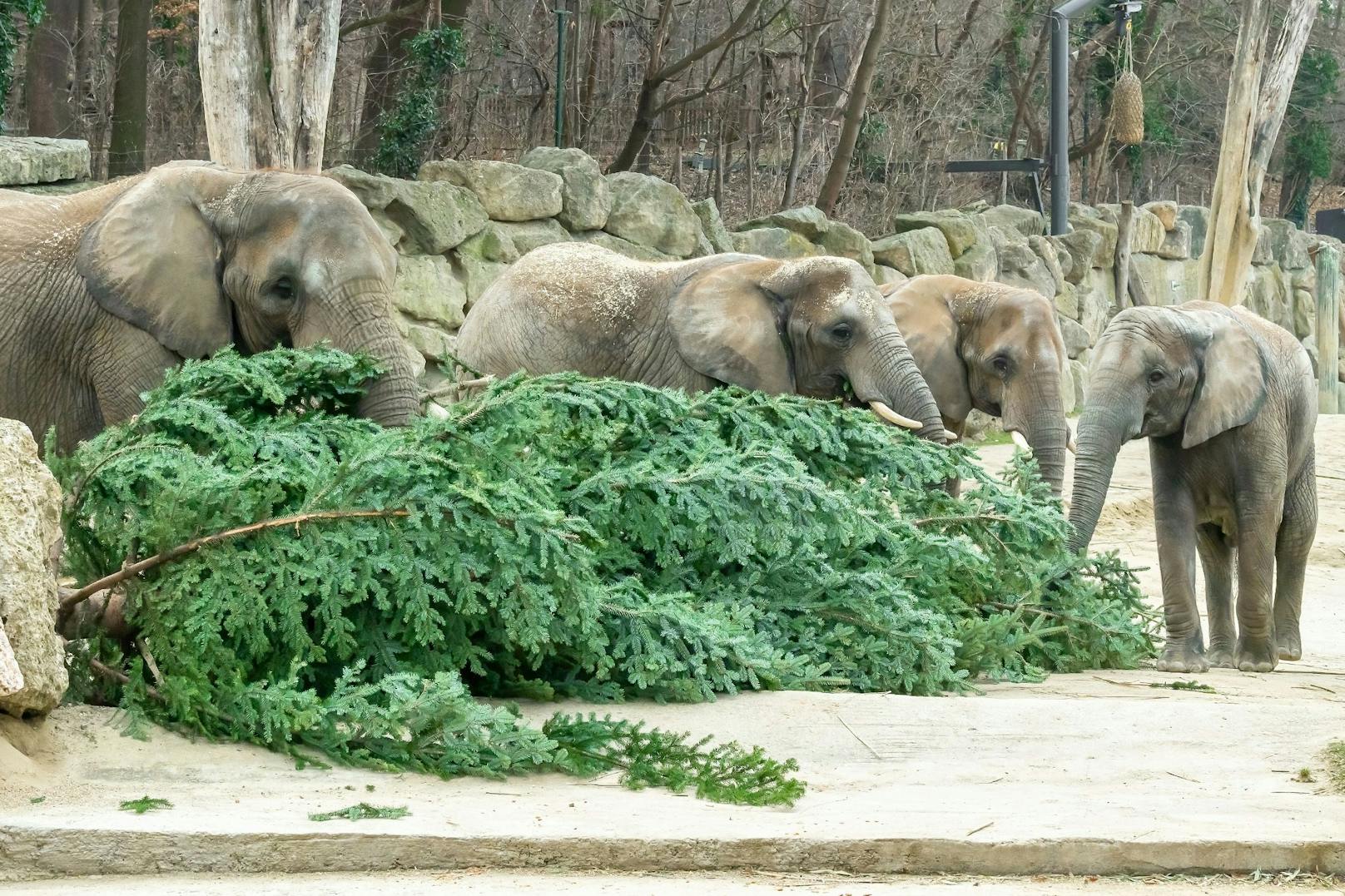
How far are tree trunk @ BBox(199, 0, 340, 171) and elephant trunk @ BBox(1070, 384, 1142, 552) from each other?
5.15 meters

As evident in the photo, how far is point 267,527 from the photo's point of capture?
5.24 metres

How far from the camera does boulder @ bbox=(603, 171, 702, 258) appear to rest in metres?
15.8

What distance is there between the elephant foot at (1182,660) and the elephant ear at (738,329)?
87.1 inches

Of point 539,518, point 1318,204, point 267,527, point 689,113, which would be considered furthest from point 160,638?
point 1318,204

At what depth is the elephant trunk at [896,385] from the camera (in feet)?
28.6

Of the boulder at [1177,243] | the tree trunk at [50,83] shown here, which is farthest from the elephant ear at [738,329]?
the boulder at [1177,243]

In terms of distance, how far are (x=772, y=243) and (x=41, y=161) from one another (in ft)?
25.6

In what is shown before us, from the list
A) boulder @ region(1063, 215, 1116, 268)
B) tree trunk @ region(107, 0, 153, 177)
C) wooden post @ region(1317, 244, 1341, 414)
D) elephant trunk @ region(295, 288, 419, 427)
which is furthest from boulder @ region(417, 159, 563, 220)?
wooden post @ region(1317, 244, 1341, 414)

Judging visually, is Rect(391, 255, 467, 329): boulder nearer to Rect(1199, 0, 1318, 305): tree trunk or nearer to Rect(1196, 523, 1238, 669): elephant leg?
Rect(1196, 523, 1238, 669): elephant leg

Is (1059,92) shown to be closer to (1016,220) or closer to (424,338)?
(1016,220)

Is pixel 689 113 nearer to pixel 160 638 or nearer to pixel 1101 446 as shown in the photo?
pixel 1101 446

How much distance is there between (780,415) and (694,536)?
0.98m

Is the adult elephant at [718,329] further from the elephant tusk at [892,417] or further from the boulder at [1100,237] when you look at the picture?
the boulder at [1100,237]

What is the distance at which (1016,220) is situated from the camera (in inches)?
911
